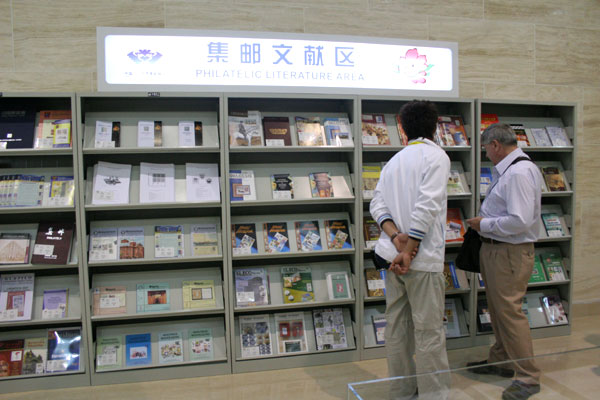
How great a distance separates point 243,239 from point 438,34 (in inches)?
109

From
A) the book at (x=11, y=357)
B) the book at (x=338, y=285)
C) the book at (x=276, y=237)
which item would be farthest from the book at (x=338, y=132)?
the book at (x=11, y=357)

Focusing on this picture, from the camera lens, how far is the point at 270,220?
11.6 ft

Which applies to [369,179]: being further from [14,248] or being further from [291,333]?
[14,248]

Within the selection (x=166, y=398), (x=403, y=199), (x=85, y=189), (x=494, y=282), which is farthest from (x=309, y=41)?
(x=166, y=398)

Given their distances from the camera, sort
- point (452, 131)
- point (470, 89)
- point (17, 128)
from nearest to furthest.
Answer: point (17, 128), point (452, 131), point (470, 89)

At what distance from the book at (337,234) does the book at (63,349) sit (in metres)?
2.02

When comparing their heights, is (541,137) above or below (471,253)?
above

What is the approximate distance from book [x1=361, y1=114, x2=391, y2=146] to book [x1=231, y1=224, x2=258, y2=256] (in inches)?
46.0

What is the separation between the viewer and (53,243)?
315 centimetres

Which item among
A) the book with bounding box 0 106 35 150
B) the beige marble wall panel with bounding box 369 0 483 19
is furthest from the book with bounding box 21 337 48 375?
the beige marble wall panel with bounding box 369 0 483 19

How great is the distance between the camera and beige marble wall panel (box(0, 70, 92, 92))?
358 cm

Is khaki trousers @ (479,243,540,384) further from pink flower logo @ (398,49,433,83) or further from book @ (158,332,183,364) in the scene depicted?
book @ (158,332,183,364)

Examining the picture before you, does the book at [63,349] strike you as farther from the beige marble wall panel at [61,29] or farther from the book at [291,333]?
the beige marble wall panel at [61,29]

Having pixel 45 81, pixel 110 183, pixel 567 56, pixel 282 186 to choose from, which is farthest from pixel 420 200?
pixel 567 56
